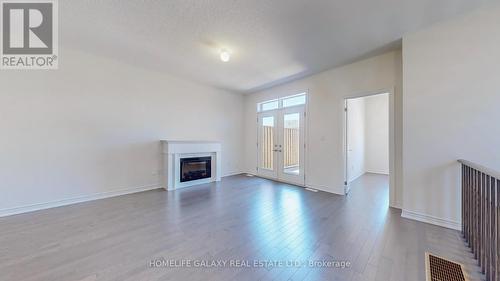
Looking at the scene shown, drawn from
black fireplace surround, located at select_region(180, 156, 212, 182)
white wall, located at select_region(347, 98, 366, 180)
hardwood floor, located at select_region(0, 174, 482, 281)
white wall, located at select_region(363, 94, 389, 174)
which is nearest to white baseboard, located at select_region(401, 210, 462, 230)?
hardwood floor, located at select_region(0, 174, 482, 281)

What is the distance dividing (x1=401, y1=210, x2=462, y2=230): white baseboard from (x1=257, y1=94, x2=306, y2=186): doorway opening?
7.58ft

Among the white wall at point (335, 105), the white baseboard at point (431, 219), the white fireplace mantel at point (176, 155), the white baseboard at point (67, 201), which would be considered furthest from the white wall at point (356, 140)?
the white baseboard at point (67, 201)

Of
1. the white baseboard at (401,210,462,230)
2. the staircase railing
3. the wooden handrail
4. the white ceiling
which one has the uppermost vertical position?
the white ceiling

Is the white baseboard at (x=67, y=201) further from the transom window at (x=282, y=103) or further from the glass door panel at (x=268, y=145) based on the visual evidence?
the transom window at (x=282, y=103)

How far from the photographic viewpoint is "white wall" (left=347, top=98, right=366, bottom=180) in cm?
570

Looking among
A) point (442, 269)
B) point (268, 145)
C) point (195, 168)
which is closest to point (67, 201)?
point (195, 168)

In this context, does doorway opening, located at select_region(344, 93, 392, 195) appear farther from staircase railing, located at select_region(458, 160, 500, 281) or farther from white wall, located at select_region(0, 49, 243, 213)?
white wall, located at select_region(0, 49, 243, 213)

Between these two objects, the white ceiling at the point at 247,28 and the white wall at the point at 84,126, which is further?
the white wall at the point at 84,126

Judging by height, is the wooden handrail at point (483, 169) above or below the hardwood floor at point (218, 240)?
above

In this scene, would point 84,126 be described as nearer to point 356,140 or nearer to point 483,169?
point 483,169

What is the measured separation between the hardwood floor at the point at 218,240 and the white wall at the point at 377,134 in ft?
13.4

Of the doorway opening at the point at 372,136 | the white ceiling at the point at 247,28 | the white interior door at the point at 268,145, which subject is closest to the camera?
the white ceiling at the point at 247,28

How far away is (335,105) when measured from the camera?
439cm

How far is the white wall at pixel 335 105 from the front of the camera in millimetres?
3494
